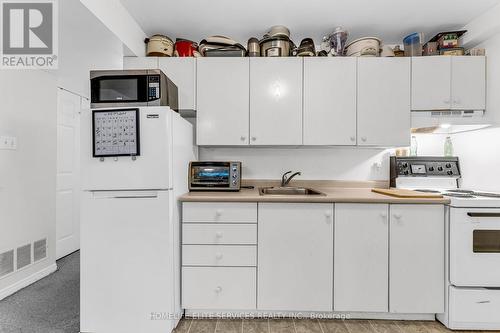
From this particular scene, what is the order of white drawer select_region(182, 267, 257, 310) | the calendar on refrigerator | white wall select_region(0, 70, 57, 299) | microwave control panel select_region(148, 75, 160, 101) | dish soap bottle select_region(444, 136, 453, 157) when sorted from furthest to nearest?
dish soap bottle select_region(444, 136, 453, 157) → white wall select_region(0, 70, 57, 299) → white drawer select_region(182, 267, 257, 310) → microwave control panel select_region(148, 75, 160, 101) → the calendar on refrigerator

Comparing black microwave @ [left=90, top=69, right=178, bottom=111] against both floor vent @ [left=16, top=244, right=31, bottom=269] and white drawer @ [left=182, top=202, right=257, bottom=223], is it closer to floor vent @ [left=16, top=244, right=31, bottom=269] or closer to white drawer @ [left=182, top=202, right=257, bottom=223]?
white drawer @ [left=182, top=202, right=257, bottom=223]

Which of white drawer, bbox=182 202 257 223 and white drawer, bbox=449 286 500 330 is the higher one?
white drawer, bbox=182 202 257 223

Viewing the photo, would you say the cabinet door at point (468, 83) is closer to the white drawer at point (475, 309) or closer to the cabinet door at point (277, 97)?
the cabinet door at point (277, 97)

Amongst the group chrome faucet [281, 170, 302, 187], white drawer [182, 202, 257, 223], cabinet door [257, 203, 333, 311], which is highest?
chrome faucet [281, 170, 302, 187]

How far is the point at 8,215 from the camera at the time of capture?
2.33m

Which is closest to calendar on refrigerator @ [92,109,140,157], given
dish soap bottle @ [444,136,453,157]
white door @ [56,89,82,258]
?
white door @ [56,89,82,258]

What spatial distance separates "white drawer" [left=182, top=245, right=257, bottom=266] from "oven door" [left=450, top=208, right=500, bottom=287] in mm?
1404

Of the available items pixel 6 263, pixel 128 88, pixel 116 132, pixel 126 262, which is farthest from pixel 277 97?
pixel 6 263

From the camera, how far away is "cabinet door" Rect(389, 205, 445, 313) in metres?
1.84

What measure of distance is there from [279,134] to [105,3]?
5.22 ft

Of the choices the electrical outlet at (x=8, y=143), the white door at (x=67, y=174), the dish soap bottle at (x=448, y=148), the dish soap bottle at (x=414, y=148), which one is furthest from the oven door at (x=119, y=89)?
the dish soap bottle at (x=448, y=148)

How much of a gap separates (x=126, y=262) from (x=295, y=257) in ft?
3.77

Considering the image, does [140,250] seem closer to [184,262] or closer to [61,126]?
[184,262]

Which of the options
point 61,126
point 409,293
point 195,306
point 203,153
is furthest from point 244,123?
point 61,126
